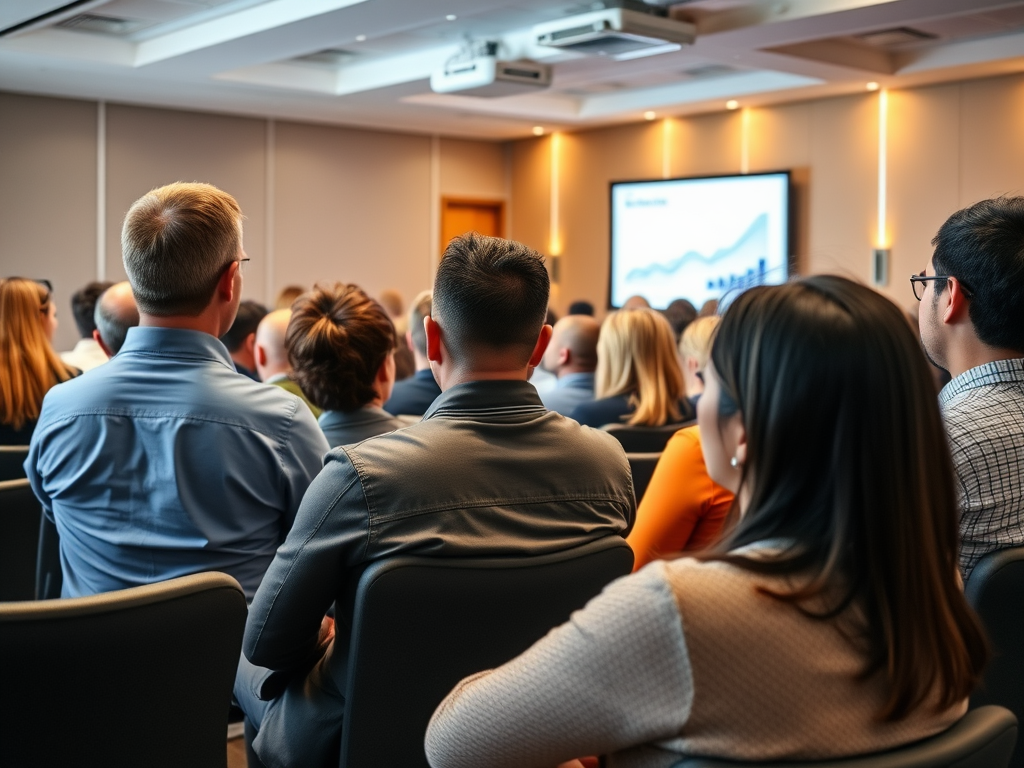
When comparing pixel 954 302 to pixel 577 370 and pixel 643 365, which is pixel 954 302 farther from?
pixel 577 370

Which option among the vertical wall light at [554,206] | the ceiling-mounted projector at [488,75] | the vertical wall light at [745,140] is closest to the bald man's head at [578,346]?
the ceiling-mounted projector at [488,75]

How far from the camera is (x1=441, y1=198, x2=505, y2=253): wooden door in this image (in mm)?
11867

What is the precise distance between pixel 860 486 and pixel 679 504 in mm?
1420

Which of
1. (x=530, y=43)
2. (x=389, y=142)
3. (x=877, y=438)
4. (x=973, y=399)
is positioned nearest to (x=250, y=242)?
(x=389, y=142)

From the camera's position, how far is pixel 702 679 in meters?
0.94

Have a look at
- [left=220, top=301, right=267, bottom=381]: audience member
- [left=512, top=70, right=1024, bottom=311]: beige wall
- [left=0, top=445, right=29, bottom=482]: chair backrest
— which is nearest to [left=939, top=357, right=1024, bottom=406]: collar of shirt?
[left=0, top=445, right=29, bottom=482]: chair backrest

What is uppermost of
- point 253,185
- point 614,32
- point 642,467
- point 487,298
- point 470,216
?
point 614,32

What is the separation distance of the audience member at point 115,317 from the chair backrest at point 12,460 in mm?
510

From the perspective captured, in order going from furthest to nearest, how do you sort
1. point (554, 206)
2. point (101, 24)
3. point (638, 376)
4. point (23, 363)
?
point (554, 206) → point (101, 24) → point (638, 376) → point (23, 363)

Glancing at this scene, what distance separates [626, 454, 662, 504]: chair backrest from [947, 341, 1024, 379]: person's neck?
3.07 ft

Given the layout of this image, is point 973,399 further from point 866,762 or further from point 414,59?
point 414,59

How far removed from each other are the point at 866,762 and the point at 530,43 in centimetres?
722

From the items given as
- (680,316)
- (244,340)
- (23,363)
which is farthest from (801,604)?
(680,316)

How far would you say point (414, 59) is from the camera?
Result: 834 centimetres
